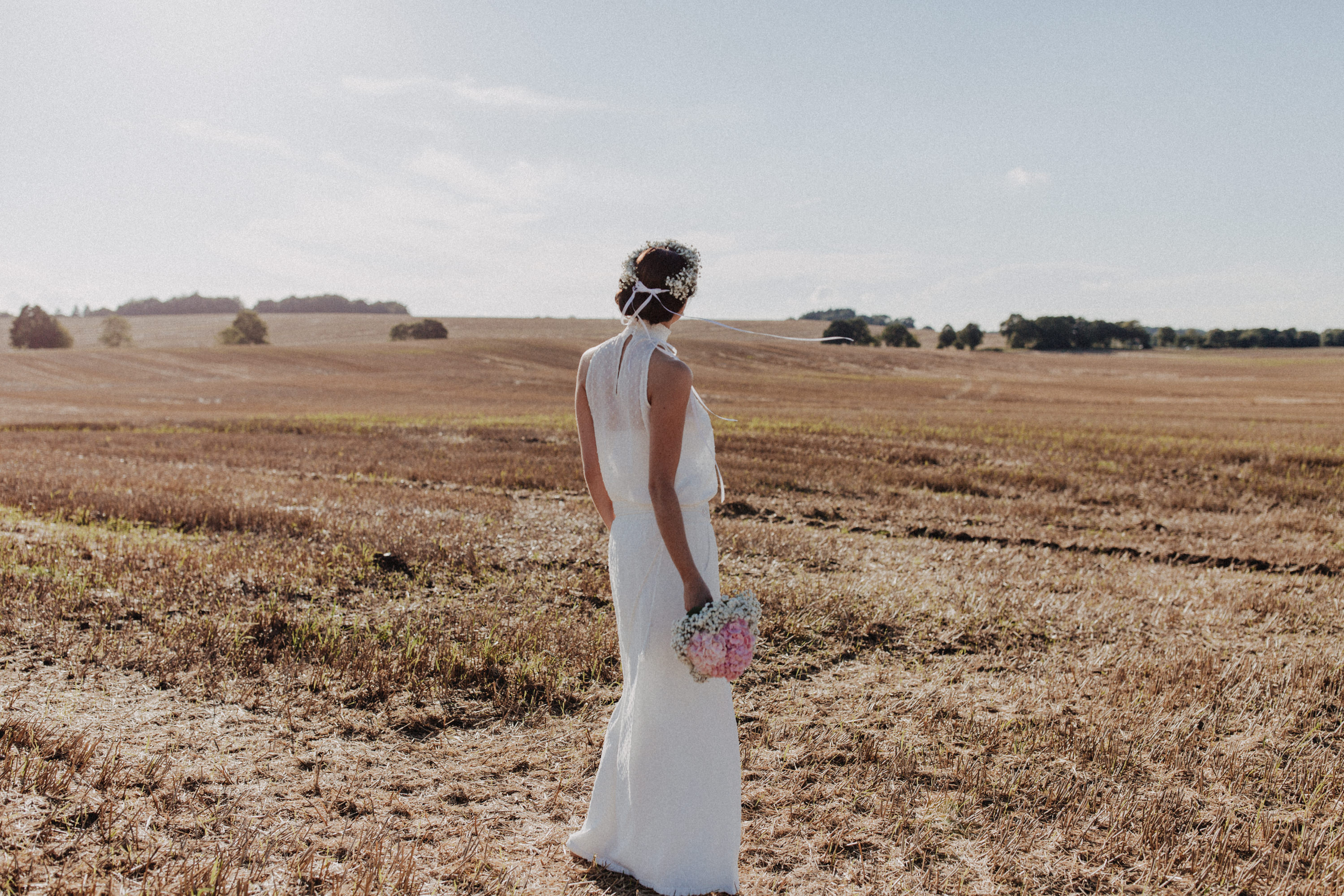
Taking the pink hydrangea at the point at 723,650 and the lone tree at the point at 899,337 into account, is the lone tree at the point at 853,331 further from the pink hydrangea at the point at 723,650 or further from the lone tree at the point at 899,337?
the pink hydrangea at the point at 723,650

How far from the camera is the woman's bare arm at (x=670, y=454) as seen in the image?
9.25 feet

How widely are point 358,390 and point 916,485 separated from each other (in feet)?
128

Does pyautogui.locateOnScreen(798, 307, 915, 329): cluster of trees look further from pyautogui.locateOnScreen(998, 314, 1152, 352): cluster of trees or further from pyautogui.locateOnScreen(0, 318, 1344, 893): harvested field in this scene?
pyautogui.locateOnScreen(0, 318, 1344, 893): harvested field

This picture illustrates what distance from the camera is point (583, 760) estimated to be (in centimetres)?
428

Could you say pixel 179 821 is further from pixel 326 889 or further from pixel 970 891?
pixel 970 891

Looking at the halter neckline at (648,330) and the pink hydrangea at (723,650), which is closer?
the pink hydrangea at (723,650)

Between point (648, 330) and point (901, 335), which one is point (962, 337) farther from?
point (648, 330)

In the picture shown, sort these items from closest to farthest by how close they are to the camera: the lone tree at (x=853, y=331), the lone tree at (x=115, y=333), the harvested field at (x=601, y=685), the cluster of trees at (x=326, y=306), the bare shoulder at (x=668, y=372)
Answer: the bare shoulder at (x=668, y=372)
the harvested field at (x=601, y=685)
the lone tree at (x=115, y=333)
the lone tree at (x=853, y=331)
the cluster of trees at (x=326, y=306)

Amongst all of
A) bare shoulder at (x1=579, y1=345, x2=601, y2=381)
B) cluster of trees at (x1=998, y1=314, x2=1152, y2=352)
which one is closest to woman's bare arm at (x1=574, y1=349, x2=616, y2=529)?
bare shoulder at (x1=579, y1=345, x2=601, y2=381)

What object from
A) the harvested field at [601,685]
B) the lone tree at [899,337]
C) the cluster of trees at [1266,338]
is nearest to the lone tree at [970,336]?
the lone tree at [899,337]

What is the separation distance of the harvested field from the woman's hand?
128 cm

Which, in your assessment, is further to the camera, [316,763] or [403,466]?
[403,466]

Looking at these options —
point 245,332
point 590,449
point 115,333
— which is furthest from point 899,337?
point 590,449

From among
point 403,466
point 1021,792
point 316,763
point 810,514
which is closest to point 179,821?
point 316,763
